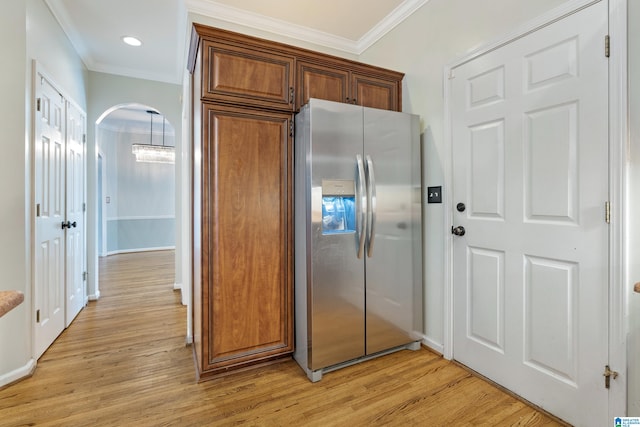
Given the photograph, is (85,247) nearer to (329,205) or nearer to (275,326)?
(275,326)

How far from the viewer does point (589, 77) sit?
4.88ft

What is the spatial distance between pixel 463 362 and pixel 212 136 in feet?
7.41

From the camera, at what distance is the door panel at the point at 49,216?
7.57ft

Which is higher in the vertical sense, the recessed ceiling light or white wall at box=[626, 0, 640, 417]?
the recessed ceiling light

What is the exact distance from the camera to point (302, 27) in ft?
9.50

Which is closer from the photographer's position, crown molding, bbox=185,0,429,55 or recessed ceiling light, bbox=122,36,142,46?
crown molding, bbox=185,0,429,55

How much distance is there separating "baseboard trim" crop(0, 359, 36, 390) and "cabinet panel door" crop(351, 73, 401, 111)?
2.95 metres

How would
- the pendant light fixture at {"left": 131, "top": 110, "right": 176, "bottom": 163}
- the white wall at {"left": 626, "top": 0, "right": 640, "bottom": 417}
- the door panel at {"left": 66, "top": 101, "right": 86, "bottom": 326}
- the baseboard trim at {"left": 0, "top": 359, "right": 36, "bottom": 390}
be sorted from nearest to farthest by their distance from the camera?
the white wall at {"left": 626, "top": 0, "right": 640, "bottom": 417}, the baseboard trim at {"left": 0, "top": 359, "right": 36, "bottom": 390}, the door panel at {"left": 66, "top": 101, "right": 86, "bottom": 326}, the pendant light fixture at {"left": 131, "top": 110, "right": 176, "bottom": 163}

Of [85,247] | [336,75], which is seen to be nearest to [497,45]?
[336,75]

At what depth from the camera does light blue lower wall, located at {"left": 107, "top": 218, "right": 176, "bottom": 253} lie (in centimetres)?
696

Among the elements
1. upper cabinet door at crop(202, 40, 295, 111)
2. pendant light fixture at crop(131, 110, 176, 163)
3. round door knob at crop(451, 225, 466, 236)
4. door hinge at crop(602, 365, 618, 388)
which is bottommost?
door hinge at crop(602, 365, 618, 388)

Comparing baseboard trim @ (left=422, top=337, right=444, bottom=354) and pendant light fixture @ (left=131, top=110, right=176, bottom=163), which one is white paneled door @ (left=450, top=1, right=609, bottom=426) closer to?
baseboard trim @ (left=422, top=337, right=444, bottom=354)

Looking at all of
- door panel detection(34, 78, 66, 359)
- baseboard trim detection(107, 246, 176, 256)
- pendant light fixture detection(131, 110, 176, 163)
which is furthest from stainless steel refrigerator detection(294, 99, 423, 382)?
baseboard trim detection(107, 246, 176, 256)

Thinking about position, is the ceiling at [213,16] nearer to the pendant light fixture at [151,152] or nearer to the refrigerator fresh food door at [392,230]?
the refrigerator fresh food door at [392,230]
